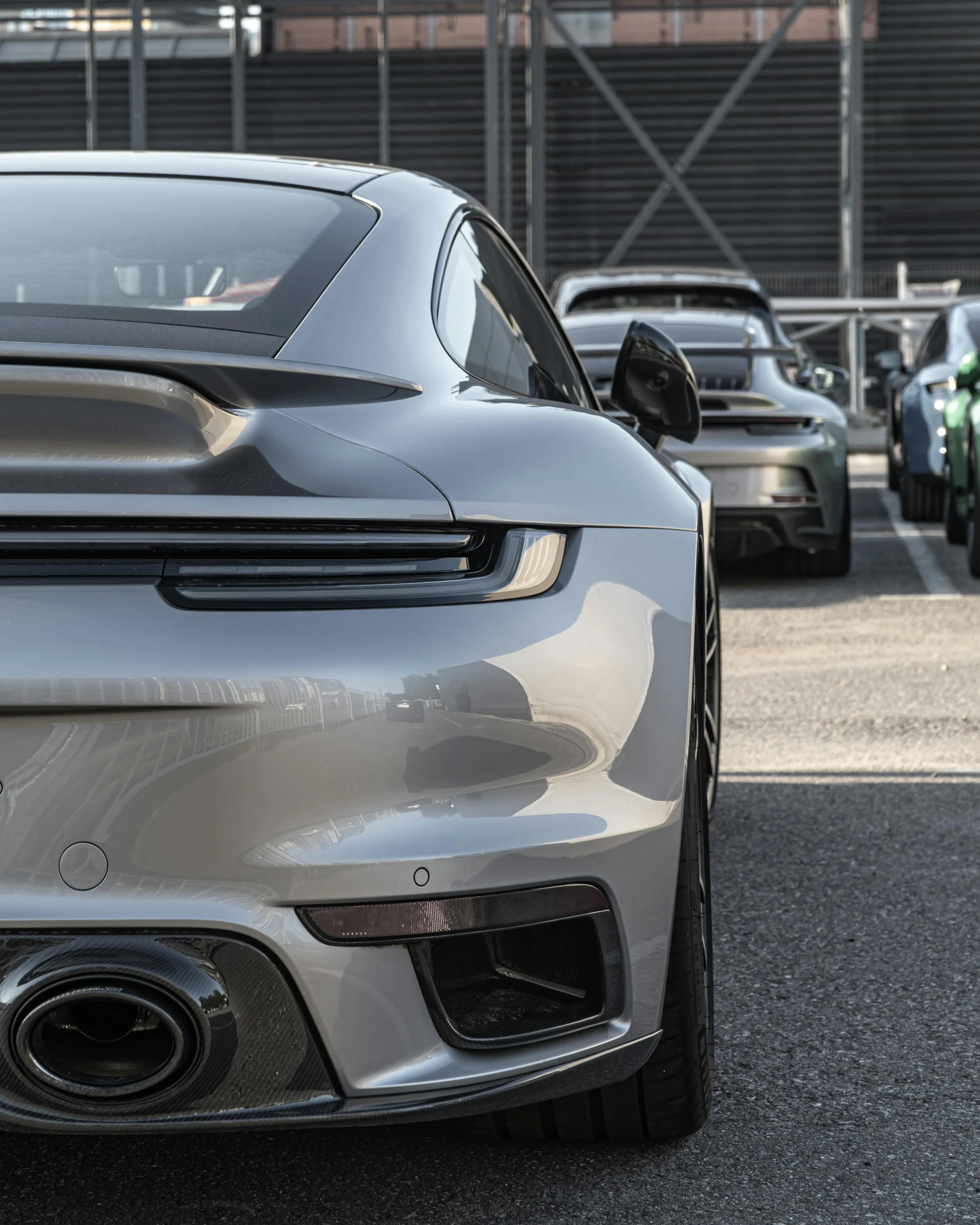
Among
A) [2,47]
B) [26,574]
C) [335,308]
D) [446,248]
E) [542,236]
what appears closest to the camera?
[26,574]

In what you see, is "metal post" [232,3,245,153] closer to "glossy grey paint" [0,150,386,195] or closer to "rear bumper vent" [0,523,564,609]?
"glossy grey paint" [0,150,386,195]

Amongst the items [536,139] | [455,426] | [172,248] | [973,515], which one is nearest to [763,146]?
[536,139]

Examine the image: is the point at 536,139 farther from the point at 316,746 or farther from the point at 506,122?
the point at 316,746

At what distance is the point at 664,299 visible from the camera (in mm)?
10039

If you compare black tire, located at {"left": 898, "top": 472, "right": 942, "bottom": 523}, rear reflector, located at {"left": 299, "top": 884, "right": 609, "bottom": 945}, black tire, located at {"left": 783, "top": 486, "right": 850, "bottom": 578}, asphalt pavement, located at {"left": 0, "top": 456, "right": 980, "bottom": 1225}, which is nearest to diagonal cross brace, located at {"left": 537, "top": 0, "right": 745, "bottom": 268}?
black tire, located at {"left": 898, "top": 472, "right": 942, "bottom": 523}

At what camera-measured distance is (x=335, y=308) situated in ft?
7.33

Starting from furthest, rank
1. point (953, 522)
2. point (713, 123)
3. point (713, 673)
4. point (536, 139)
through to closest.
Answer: point (536, 139), point (713, 123), point (953, 522), point (713, 673)

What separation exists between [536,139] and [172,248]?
2182 cm

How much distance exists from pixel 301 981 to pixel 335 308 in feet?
3.02

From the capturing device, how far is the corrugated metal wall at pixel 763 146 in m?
27.1

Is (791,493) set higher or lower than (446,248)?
lower

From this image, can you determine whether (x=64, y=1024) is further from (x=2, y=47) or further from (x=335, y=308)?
(x=2, y=47)

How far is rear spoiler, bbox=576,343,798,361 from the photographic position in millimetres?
7887

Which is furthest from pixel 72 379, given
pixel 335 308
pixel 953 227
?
pixel 953 227
